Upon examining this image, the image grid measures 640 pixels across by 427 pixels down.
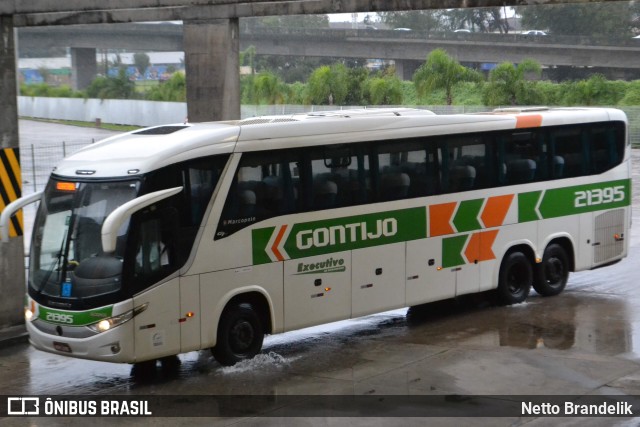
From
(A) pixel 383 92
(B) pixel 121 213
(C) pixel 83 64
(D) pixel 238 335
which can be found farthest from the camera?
(C) pixel 83 64

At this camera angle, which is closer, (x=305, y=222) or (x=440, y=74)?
(x=305, y=222)

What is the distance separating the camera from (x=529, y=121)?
17.7 m

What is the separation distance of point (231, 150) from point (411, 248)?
11.9 ft

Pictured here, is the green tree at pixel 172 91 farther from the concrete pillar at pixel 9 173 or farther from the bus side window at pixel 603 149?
the concrete pillar at pixel 9 173

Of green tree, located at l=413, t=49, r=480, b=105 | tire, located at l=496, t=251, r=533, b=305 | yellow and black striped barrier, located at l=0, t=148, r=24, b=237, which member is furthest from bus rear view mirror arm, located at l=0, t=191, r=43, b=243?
green tree, located at l=413, t=49, r=480, b=105

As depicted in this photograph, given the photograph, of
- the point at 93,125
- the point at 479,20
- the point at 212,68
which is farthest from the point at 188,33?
the point at 479,20

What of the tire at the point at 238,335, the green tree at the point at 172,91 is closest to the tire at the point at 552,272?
the tire at the point at 238,335

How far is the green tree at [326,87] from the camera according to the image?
47500 millimetres

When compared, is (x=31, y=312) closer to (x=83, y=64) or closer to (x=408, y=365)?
(x=408, y=365)

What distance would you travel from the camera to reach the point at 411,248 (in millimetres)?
15812

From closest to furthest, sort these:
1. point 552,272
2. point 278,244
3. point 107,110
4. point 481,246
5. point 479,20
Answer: point 278,244, point 481,246, point 552,272, point 107,110, point 479,20

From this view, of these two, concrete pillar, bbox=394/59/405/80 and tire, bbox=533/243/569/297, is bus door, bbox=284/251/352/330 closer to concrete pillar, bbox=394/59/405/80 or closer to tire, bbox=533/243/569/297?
tire, bbox=533/243/569/297

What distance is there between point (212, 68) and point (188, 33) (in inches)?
31.7

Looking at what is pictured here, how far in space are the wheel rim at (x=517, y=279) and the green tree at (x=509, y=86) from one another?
3577 cm
